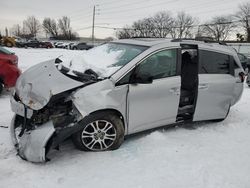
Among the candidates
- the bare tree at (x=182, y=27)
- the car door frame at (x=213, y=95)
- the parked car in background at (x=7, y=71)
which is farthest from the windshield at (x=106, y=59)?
the bare tree at (x=182, y=27)

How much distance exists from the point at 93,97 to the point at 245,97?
6255mm

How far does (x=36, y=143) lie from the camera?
338cm

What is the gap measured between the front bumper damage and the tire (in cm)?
46

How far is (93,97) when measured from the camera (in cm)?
373

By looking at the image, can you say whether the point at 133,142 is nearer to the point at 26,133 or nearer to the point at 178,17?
the point at 26,133

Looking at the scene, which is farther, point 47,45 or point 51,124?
point 47,45

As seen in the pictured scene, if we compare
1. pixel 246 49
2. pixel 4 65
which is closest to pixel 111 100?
pixel 4 65

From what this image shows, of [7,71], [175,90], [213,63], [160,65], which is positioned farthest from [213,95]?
[7,71]

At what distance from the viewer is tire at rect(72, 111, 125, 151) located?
379 cm

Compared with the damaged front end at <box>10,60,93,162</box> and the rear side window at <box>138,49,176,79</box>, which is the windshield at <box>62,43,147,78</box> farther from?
the damaged front end at <box>10,60,93,162</box>

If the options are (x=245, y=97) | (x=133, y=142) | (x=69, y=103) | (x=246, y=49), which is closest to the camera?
(x=69, y=103)

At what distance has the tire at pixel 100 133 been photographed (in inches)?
149

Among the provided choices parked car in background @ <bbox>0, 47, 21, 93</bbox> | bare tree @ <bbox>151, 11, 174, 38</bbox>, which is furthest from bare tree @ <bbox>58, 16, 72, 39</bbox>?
parked car in background @ <bbox>0, 47, 21, 93</bbox>

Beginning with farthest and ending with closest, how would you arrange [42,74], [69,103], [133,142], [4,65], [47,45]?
[47,45] < [4,65] < [133,142] < [42,74] < [69,103]
